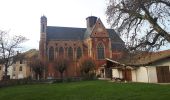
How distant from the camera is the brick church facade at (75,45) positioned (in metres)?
73.3

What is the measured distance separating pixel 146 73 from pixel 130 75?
5742 mm

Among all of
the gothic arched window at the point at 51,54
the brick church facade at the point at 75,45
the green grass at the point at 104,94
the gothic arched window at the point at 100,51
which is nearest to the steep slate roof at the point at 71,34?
the brick church facade at the point at 75,45

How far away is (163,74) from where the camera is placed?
36.8m

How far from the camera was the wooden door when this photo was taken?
36469 mm

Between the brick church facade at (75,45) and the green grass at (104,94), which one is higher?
the brick church facade at (75,45)

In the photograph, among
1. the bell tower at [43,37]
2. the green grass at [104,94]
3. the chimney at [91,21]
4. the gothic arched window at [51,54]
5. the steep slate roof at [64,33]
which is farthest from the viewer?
the chimney at [91,21]

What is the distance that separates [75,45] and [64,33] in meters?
5.03

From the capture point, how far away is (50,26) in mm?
78625

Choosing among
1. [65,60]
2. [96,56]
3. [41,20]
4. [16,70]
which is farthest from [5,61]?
[16,70]

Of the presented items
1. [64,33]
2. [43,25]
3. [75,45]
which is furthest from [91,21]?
[43,25]

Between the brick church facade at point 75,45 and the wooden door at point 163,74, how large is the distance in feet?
114

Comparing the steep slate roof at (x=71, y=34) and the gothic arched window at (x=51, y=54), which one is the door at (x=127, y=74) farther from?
the gothic arched window at (x=51, y=54)

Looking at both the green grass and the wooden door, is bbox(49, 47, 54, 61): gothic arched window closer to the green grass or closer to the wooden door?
the wooden door

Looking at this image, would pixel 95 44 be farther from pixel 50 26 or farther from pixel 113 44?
pixel 50 26
